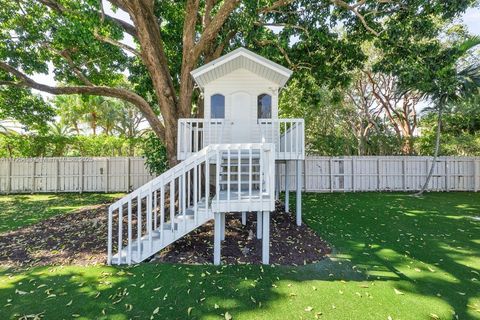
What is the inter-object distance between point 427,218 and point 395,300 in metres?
5.61

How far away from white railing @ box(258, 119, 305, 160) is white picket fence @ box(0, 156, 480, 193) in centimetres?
577

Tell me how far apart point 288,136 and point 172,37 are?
677cm

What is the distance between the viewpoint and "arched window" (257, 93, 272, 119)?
7805mm

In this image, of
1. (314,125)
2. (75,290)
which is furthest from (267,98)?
(314,125)

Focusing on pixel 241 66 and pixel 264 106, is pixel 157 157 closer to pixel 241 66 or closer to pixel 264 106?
pixel 264 106

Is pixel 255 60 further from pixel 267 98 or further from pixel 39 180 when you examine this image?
pixel 39 180

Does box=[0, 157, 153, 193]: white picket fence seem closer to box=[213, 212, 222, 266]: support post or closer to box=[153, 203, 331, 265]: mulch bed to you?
box=[153, 203, 331, 265]: mulch bed

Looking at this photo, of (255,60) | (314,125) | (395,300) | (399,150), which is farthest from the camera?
(314,125)

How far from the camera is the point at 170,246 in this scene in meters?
5.11

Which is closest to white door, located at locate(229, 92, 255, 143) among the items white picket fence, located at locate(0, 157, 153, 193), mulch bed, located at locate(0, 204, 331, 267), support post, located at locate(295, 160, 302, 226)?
support post, located at locate(295, 160, 302, 226)

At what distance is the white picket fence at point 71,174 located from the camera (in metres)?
12.7

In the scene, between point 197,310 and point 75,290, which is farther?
point 75,290

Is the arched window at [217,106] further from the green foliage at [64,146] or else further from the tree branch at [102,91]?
the green foliage at [64,146]

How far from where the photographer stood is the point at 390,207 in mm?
9078
